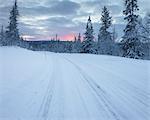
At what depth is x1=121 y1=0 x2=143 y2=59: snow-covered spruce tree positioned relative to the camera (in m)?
45.2

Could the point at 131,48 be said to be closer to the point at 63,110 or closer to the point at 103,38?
the point at 103,38

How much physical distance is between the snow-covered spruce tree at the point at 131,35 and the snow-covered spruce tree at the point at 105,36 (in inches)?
925

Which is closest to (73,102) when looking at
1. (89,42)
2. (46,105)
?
(46,105)

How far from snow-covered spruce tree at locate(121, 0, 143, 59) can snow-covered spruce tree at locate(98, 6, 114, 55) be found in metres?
23.5

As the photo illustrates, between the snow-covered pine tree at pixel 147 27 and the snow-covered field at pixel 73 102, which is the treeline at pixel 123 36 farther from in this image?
the snow-covered field at pixel 73 102

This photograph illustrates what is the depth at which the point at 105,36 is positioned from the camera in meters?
71.9

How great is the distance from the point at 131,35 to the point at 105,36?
2645 centimetres

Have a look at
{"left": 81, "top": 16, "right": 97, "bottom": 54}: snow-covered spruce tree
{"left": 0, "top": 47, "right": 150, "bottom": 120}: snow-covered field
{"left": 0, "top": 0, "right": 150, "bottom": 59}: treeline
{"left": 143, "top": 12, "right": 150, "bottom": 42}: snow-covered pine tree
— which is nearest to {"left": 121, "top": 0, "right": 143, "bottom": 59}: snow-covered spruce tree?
{"left": 0, "top": 0, "right": 150, "bottom": 59}: treeline

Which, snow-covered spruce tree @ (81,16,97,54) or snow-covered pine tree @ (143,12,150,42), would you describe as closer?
snow-covered pine tree @ (143,12,150,42)

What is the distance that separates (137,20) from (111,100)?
130 feet

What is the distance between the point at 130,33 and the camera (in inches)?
1805

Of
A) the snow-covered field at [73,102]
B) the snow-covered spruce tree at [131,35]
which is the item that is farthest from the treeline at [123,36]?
the snow-covered field at [73,102]

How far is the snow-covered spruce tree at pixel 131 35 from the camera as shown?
45.2 metres

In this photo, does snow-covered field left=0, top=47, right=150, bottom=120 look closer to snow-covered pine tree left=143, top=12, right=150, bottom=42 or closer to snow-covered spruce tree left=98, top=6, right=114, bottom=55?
snow-covered pine tree left=143, top=12, right=150, bottom=42
